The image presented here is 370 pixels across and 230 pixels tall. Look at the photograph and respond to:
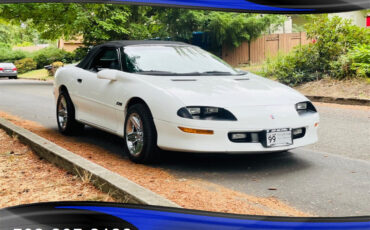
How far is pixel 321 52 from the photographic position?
1370cm

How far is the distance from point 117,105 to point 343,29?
1014 centimetres

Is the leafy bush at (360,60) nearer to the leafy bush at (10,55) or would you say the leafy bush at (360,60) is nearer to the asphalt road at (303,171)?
the asphalt road at (303,171)

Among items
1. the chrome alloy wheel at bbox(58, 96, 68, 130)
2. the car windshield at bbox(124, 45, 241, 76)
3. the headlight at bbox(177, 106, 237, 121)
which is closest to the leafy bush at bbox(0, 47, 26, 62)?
the chrome alloy wheel at bbox(58, 96, 68, 130)

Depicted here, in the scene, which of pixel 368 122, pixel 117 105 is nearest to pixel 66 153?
pixel 117 105

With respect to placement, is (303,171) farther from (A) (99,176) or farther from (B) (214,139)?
(A) (99,176)

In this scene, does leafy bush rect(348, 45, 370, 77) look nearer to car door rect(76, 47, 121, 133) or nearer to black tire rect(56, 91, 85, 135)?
black tire rect(56, 91, 85, 135)

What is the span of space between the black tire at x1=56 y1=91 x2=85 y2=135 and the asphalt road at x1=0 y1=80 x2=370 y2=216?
16 centimetres

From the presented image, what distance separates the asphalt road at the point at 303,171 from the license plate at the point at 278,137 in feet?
0.97

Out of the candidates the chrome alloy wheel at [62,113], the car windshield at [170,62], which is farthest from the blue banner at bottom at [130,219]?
the chrome alloy wheel at [62,113]

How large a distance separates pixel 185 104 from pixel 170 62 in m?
0.69

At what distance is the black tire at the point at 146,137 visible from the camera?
15.1 ft

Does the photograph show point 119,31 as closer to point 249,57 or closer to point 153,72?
point 153,72

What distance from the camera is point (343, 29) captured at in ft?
44.4

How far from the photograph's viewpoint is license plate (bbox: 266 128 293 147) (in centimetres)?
435
